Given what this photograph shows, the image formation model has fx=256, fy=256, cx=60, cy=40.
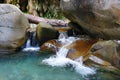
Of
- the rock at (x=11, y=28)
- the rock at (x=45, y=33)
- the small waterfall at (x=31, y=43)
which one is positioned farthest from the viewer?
the small waterfall at (x=31, y=43)

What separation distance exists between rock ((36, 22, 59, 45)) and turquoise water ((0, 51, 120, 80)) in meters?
1.38

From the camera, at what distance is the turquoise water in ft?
23.2

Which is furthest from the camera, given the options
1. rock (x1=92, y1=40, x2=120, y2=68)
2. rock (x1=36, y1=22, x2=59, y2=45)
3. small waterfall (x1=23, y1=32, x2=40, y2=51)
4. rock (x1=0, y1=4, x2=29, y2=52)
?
small waterfall (x1=23, y1=32, x2=40, y2=51)

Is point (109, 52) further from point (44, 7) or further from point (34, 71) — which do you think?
point (44, 7)

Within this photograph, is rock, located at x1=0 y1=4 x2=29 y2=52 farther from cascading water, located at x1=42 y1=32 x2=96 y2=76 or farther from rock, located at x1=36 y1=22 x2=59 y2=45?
cascading water, located at x1=42 y1=32 x2=96 y2=76

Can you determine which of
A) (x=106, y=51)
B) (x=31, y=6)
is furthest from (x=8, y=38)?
(x=31, y=6)

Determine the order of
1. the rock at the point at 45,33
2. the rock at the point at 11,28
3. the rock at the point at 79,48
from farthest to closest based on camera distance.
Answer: the rock at the point at 45,33
the rock at the point at 11,28
the rock at the point at 79,48

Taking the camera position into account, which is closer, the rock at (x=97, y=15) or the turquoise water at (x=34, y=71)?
the turquoise water at (x=34, y=71)

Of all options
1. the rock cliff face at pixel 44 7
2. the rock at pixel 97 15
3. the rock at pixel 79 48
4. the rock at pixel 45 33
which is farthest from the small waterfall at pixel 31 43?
the rock cliff face at pixel 44 7

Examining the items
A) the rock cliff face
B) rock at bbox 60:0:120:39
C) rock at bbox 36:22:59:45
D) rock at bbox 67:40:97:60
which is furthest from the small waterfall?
the rock cliff face

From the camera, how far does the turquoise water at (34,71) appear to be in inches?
278

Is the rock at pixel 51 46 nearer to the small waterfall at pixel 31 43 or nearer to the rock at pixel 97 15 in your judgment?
the small waterfall at pixel 31 43

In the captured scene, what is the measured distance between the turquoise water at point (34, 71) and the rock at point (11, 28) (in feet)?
2.11

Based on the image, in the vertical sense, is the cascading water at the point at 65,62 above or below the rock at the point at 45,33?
below
